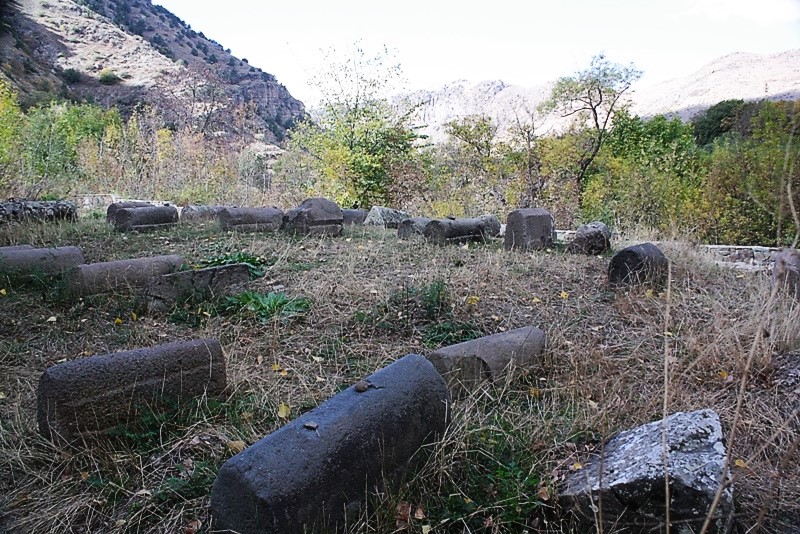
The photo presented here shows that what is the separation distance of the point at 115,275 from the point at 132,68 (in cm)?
4743

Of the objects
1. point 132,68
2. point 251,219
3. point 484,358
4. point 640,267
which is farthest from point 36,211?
point 132,68

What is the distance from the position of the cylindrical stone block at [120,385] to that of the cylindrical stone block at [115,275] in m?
2.07

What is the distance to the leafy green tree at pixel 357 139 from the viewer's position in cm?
1530

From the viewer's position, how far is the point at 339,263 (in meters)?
6.02

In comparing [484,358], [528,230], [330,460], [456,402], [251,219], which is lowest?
[456,402]

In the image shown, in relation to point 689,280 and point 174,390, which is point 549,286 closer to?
point 689,280

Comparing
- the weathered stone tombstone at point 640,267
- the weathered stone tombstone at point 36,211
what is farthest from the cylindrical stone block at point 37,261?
the weathered stone tombstone at point 640,267

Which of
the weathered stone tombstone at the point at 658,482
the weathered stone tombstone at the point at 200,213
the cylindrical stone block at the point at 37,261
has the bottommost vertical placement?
the weathered stone tombstone at the point at 658,482

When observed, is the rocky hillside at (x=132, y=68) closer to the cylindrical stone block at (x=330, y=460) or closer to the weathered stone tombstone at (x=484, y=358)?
the weathered stone tombstone at (x=484, y=358)

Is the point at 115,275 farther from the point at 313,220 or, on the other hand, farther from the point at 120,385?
the point at 313,220

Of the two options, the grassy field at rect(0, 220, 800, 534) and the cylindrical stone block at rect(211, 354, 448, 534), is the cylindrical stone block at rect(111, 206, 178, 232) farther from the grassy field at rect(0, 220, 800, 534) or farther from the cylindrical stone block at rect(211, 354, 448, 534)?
the cylindrical stone block at rect(211, 354, 448, 534)

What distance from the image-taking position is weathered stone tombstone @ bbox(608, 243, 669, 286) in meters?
5.19

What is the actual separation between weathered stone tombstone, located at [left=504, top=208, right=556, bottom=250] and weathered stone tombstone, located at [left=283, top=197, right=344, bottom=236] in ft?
9.06

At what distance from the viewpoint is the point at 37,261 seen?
5.26m
